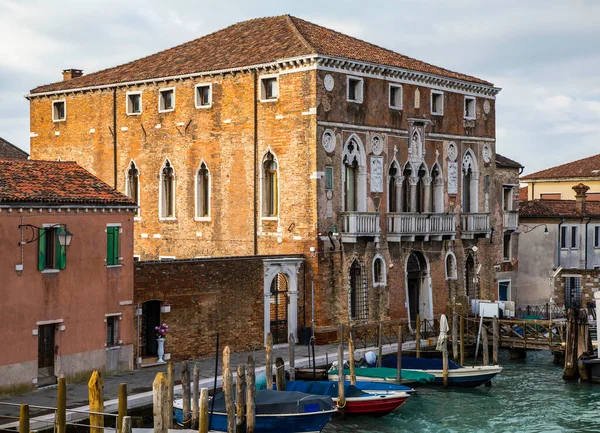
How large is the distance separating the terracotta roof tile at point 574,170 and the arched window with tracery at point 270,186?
20882mm

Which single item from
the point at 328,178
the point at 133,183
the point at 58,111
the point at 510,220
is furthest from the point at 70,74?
the point at 510,220

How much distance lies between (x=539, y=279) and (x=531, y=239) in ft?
4.47

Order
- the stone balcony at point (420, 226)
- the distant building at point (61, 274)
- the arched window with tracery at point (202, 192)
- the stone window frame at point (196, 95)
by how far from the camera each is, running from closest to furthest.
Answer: the distant building at point (61, 274)
the stone balcony at point (420, 226)
the stone window frame at point (196, 95)
the arched window with tracery at point (202, 192)

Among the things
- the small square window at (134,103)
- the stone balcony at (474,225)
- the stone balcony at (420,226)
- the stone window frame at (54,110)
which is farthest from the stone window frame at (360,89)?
the stone window frame at (54,110)

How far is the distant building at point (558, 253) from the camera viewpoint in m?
34.3

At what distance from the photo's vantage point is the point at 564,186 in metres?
43.3

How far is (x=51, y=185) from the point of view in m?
19.4

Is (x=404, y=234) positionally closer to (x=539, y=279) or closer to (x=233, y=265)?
(x=233, y=265)

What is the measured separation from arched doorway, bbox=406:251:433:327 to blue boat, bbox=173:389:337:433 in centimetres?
1062

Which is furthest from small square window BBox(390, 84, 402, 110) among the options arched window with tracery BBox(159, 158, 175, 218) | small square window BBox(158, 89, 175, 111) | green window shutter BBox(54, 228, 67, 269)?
green window shutter BBox(54, 228, 67, 269)

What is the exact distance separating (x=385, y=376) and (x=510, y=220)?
12685 mm

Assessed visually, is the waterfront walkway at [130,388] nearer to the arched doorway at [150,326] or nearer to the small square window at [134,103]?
the arched doorway at [150,326]

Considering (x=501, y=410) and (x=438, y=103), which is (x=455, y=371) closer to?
(x=501, y=410)

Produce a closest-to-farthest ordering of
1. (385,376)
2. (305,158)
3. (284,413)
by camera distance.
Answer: (284,413)
(385,376)
(305,158)
